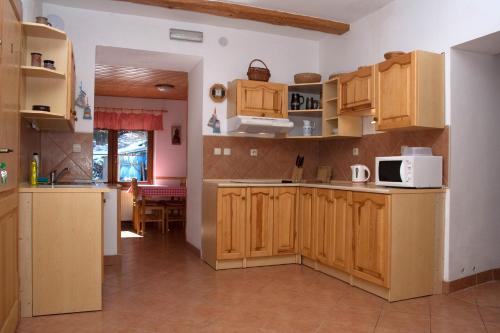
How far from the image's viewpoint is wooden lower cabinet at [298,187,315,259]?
4.20m

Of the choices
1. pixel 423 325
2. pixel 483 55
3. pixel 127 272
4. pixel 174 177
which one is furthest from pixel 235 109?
pixel 174 177

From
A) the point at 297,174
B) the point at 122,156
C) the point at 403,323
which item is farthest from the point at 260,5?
the point at 122,156

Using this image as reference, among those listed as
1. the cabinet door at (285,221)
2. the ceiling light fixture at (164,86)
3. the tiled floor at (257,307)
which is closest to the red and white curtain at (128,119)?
the ceiling light fixture at (164,86)

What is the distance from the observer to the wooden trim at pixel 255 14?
4.00 m

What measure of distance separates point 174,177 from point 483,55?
5812 mm

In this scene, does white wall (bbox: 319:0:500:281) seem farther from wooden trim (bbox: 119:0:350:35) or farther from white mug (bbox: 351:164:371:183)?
white mug (bbox: 351:164:371:183)

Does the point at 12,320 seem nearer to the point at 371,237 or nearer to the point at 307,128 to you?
the point at 371,237

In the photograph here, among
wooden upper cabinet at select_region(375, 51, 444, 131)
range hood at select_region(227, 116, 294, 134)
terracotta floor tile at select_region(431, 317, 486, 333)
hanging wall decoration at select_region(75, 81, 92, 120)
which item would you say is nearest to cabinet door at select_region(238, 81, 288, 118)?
range hood at select_region(227, 116, 294, 134)

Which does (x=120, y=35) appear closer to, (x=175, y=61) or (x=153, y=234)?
(x=175, y=61)

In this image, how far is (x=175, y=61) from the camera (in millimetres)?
4844

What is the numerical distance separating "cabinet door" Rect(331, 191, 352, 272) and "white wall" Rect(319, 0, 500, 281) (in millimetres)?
775

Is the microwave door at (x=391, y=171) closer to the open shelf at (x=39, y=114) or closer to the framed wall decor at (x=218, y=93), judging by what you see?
the framed wall decor at (x=218, y=93)

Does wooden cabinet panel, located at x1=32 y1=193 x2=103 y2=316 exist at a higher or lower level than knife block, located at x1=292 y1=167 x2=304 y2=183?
lower

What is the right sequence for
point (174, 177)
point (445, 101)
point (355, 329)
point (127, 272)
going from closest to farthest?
1. point (355, 329)
2. point (445, 101)
3. point (127, 272)
4. point (174, 177)
